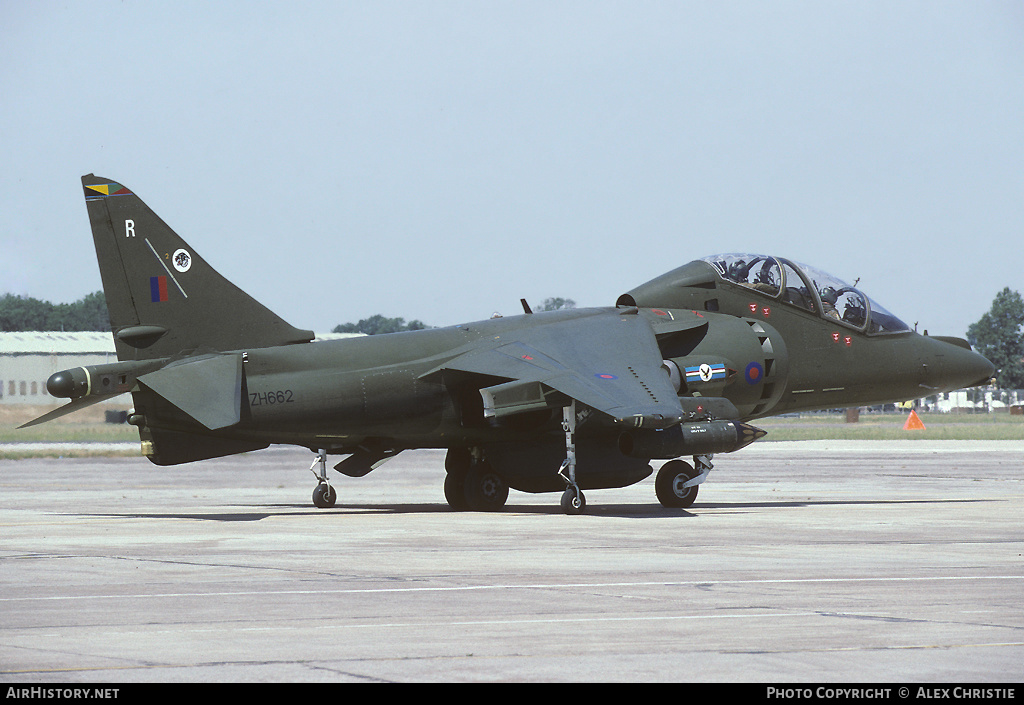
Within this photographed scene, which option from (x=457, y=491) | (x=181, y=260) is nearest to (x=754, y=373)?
(x=457, y=491)

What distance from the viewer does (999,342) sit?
17788 centimetres

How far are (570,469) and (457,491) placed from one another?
283 cm

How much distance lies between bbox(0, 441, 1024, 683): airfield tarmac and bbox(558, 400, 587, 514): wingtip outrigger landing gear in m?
0.43

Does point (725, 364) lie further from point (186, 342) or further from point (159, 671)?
point (159, 671)

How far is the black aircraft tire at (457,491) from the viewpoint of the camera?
23312 millimetres

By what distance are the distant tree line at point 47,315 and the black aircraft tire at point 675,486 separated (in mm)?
147142

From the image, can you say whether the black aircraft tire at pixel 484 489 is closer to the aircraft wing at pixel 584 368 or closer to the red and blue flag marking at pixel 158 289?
the aircraft wing at pixel 584 368

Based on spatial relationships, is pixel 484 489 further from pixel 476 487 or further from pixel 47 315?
pixel 47 315

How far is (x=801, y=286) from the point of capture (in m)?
24.9

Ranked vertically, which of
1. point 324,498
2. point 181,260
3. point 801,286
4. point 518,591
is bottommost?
point 518,591

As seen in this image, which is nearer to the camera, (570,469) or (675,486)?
(570,469)

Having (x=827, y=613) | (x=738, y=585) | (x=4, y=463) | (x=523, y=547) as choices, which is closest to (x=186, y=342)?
(x=523, y=547)

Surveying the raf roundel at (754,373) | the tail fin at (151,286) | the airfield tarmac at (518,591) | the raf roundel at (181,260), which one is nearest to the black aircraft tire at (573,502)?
the airfield tarmac at (518,591)

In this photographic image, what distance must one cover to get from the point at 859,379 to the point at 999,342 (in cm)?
16405
